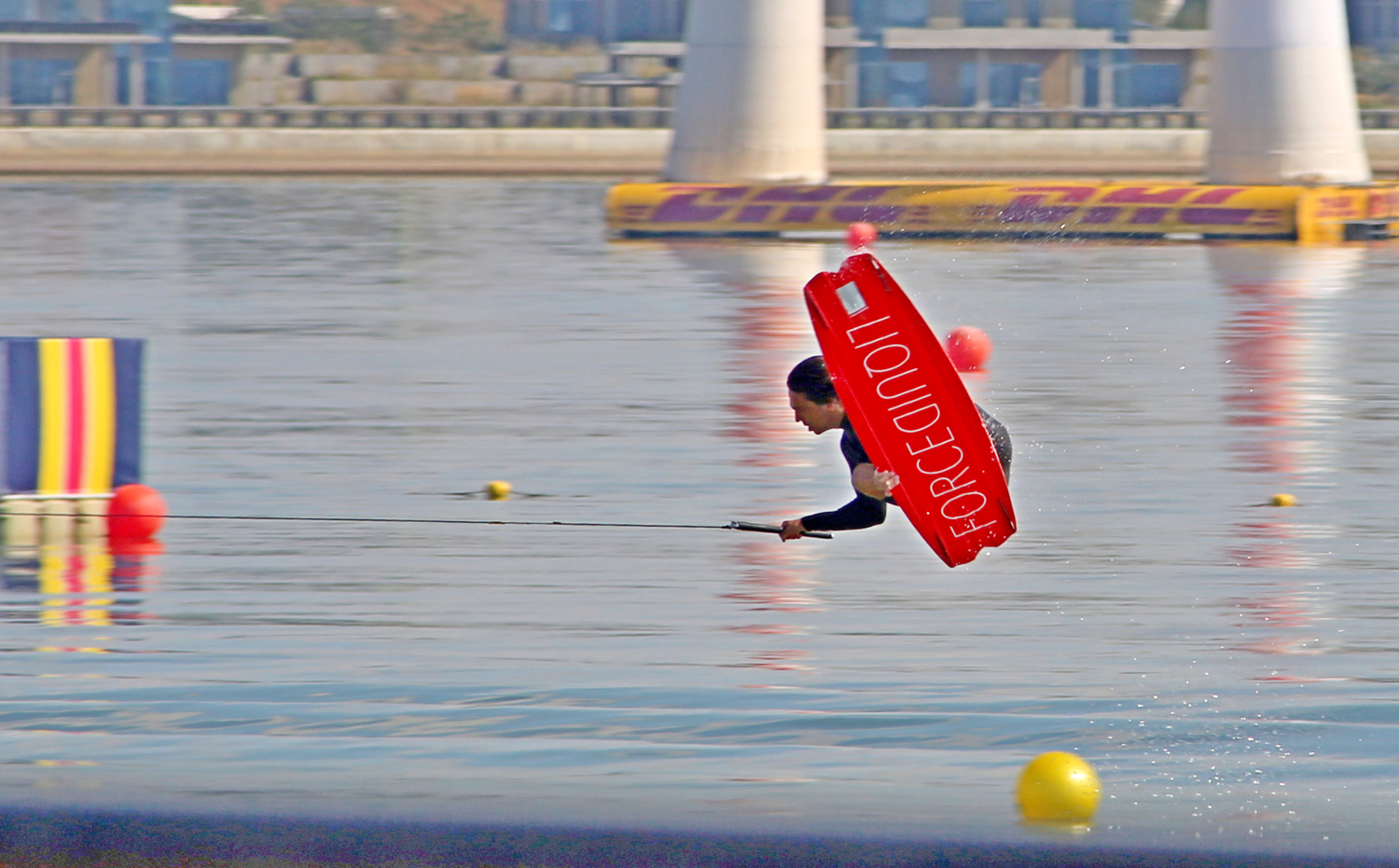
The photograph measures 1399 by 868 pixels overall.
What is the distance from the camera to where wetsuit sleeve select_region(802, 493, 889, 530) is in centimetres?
790

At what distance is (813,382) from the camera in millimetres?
7762

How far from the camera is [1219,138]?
34781 mm

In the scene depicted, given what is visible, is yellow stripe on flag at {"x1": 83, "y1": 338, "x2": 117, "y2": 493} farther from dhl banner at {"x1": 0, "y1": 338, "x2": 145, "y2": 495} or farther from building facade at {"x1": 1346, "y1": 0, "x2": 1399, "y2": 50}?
building facade at {"x1": 1346, "y1": 0, "x2": 1399, "y2": 50}

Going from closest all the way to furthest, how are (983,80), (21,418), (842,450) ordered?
(842,450), (21,418), (983,80)

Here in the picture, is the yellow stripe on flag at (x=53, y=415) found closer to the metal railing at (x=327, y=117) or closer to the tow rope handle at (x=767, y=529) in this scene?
the tow rope handle at (x=767, y=529)

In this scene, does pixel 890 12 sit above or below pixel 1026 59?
A: above

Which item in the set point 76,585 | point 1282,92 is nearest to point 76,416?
point 76,585

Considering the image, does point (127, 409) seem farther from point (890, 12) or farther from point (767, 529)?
point (890, 12)

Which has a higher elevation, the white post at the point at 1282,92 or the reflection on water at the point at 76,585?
the white post at the point at 1282,92

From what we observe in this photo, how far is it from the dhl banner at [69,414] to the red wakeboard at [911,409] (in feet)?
13.3

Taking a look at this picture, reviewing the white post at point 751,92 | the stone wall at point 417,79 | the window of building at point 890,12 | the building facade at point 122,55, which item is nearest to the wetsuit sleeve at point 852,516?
the white post at point 751,92

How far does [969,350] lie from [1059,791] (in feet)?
40.0

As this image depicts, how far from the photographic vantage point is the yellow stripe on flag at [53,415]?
10.9 m

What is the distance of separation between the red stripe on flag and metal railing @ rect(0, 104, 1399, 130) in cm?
5034
